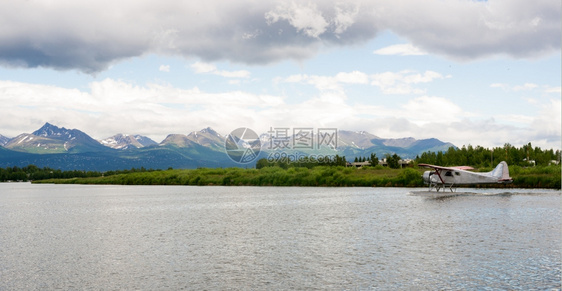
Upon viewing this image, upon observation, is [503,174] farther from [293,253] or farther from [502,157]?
[502,157]

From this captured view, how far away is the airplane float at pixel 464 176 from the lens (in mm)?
73250

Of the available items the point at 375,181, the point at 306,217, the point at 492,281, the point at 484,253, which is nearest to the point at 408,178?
the point at 375,181

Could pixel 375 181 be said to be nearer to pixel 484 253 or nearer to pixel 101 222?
pixel 101 222

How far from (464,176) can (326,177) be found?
53551 millimetres

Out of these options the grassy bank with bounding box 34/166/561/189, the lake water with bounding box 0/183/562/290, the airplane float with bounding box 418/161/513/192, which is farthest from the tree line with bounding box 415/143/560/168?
the lake water with bounding box 0/183/562/290

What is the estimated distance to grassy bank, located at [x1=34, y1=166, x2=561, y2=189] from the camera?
9138 centimetres

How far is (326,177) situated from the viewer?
126875 millimetres

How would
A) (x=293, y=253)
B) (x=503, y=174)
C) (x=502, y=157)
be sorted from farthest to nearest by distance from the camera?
(x=502, y=157) → (x=503, y=174) → (x=293, y=253)

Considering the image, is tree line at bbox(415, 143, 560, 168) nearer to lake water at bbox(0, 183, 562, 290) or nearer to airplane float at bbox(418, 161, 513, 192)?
airplane float at bbox(418, 161, 513, 192)

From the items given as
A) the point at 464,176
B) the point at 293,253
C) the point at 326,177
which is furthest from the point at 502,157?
the point at 293,253

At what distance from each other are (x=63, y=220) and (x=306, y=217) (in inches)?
952

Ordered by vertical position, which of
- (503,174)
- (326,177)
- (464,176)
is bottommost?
(326,177)

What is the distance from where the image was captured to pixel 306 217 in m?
46.8

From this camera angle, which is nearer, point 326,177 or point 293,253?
point 293,253
